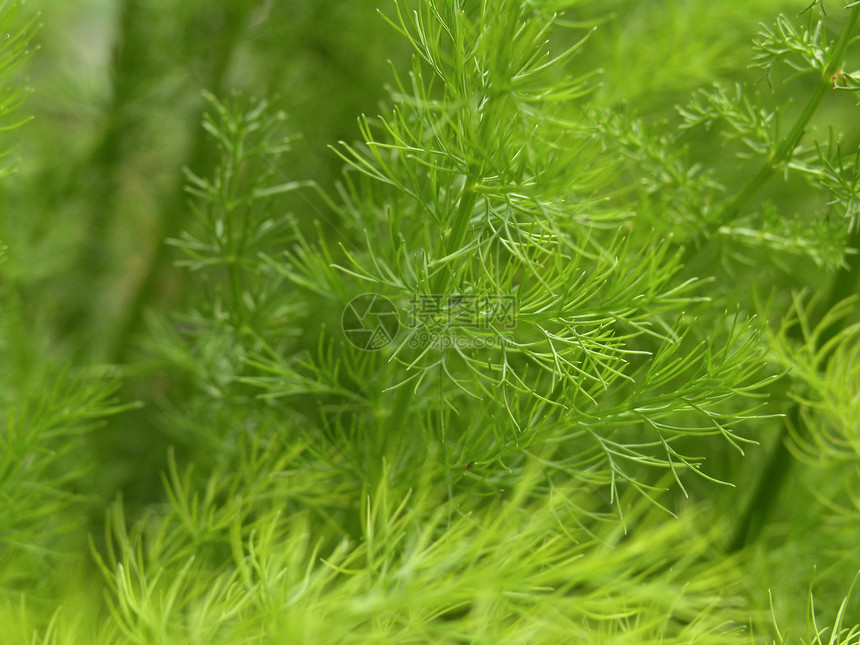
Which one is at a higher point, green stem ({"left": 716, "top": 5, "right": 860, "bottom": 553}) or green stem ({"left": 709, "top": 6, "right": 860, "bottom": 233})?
green stem ({"left": 709, "top": 6, "right": 860, "bottom": 233})

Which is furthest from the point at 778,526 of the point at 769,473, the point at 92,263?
the point at 92,263

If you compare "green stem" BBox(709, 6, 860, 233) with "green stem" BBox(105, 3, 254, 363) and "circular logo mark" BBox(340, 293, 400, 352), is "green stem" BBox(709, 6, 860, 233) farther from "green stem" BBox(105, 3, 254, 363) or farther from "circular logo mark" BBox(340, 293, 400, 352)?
"green stem" BBox(105, 3, 254, 363)

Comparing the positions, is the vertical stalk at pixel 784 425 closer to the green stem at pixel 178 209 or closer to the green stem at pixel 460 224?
the green stem at pixel 460 224

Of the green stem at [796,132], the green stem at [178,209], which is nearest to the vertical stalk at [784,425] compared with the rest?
the green stem at [796,132]

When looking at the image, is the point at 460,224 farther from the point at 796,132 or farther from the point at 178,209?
the point at 178,209

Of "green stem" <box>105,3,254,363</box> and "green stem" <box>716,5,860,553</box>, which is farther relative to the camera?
"green stem" <box>105,3,254,363</box>

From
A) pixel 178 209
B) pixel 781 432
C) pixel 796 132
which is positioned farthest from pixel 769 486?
pixel 178 209

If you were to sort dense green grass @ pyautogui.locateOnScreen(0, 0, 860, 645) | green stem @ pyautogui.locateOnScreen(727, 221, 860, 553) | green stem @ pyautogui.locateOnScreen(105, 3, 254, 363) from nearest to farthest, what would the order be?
1. dense green grass @ pyautogui.locateOnScreen(0, 0, 860, 645)
2. green stem @ pyautogui.locateOnScreen(727, 221, 860, 553)
3. green stem @ pyautogui.locateOnScreen(105, 3, 254, 363)

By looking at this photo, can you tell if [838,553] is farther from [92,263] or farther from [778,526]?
[92,263]

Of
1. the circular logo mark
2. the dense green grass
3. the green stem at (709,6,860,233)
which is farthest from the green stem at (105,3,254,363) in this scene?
the green stem at (709,6,860,233)
